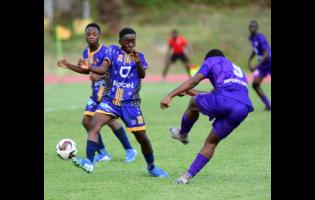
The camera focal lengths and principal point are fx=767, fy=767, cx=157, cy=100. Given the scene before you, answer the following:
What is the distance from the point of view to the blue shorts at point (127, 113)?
10.7 metres

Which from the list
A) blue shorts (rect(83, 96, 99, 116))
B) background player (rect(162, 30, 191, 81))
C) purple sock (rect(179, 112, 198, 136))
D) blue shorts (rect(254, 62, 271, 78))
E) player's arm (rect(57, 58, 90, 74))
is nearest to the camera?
player's arm (rect(57, 58, 90, 74))

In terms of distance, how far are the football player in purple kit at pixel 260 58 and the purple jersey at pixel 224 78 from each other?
32.4 ft

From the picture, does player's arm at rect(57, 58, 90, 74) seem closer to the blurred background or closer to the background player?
the background player

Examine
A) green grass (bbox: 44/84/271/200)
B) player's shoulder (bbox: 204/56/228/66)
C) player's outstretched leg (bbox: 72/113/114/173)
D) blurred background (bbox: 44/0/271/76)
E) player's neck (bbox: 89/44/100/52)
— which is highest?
blurred background (bbox: 44/0/271/76)

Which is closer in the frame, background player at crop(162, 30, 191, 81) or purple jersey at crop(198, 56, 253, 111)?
purple jersey at crop(198, 56, 253, 111)

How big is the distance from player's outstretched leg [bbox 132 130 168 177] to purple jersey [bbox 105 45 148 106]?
471 millimetres

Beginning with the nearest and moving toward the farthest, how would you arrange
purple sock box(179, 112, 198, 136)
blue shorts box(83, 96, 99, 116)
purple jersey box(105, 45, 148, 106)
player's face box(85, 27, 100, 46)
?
purple sock box(179, 112, 198, 136) < purple jersey box(105, 45, 148, 106) < player's face box(85, 27, 100, 46) < blue shorts box(83, 96, 99, 116)

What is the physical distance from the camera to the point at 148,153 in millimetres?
10875

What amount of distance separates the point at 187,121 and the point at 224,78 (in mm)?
902

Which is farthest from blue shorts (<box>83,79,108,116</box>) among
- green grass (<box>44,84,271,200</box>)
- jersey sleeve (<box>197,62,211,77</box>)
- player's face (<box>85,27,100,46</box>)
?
jersey sleeve (<box>197,62,211,77</box>)

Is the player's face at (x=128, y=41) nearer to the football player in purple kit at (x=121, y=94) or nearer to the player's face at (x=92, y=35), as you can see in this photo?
the football player in purple kit at (x=121, y=94)

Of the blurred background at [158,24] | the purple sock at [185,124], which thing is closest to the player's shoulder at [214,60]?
the purple sock at [185,124]

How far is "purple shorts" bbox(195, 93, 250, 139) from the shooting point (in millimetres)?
10031
